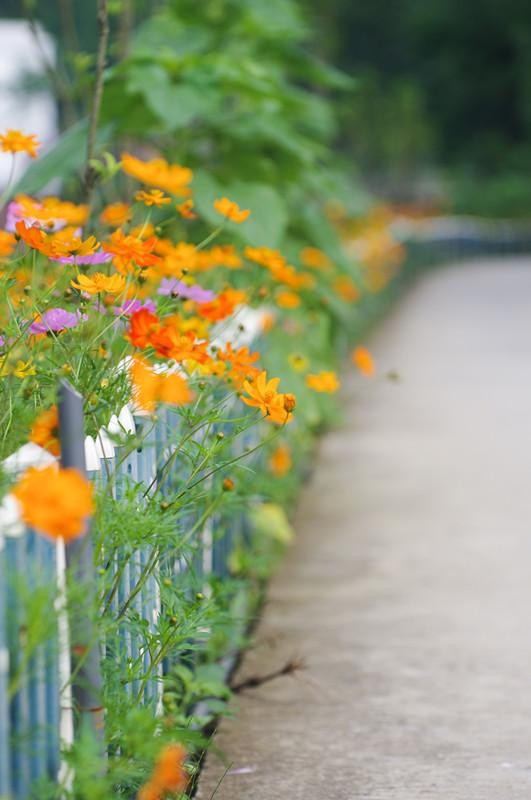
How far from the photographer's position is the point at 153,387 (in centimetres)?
246

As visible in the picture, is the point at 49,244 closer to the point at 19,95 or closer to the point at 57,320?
the point at 57,320

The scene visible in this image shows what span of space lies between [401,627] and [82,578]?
2.40 meters

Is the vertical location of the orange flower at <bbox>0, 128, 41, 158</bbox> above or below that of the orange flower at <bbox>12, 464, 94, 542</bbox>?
above

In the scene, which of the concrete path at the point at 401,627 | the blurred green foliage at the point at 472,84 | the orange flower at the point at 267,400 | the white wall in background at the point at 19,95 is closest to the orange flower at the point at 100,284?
the orange flower at the point at 267,400

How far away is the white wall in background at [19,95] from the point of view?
2221 centimetres

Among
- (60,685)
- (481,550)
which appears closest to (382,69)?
(481,550)

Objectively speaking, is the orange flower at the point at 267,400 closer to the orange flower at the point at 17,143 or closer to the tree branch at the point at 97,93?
the orange flower at the point at 17,143

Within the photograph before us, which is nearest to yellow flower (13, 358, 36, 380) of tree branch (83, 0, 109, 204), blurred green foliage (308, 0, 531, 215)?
tree branch (83, 0, 109, 204)

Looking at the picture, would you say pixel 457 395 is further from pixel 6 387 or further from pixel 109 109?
pixel 6 387

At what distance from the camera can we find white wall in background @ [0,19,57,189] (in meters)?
22.2

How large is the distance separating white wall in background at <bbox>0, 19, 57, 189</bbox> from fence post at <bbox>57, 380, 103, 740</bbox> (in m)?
18.2

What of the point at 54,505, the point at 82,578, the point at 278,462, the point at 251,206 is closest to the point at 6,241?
the point at 82,578

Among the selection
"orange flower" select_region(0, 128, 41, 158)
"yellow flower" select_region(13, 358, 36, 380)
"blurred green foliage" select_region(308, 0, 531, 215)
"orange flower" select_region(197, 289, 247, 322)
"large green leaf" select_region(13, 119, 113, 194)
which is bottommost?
"yellow flower" select_region(13, 358, 36, 380)

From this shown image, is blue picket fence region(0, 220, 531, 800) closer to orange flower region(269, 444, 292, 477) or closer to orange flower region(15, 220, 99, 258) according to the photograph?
orange flower region(15, 220, 99, 258)
